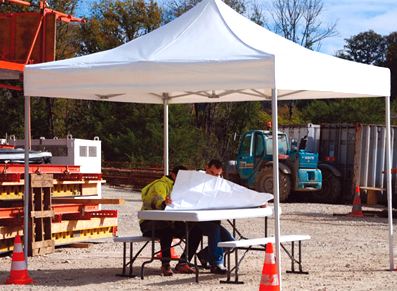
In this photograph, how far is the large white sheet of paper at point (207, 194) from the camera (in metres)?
9.18

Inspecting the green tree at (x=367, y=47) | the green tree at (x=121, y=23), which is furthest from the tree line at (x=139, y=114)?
the green tree at (x=367, y=47)

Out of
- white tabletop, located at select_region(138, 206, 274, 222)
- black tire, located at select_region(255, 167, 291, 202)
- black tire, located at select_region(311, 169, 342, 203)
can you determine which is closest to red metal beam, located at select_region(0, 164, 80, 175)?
white tabletop, located at select_region(138, 206, 274, 222)

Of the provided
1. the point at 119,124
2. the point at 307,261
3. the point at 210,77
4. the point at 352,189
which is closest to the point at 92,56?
the point at 210,77

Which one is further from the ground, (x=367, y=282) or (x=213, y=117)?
(x=213, y=117)

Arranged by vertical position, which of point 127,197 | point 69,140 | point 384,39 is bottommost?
point 127,197

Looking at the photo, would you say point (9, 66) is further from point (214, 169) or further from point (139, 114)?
point (139, 114)

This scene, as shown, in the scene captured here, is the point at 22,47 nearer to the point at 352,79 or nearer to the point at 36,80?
the point at 36,80

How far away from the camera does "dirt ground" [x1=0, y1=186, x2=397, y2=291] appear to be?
28.2 ft

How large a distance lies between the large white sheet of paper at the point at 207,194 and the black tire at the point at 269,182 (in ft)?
47.1

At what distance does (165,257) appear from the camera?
9.12 m

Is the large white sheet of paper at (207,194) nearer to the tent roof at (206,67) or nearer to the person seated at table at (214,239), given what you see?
the person seated at table at (214,239)

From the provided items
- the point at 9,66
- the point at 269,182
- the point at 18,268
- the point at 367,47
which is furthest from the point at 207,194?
the point at 367,47

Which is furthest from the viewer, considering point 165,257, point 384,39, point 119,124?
point 384,39

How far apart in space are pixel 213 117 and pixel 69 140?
26.3m
